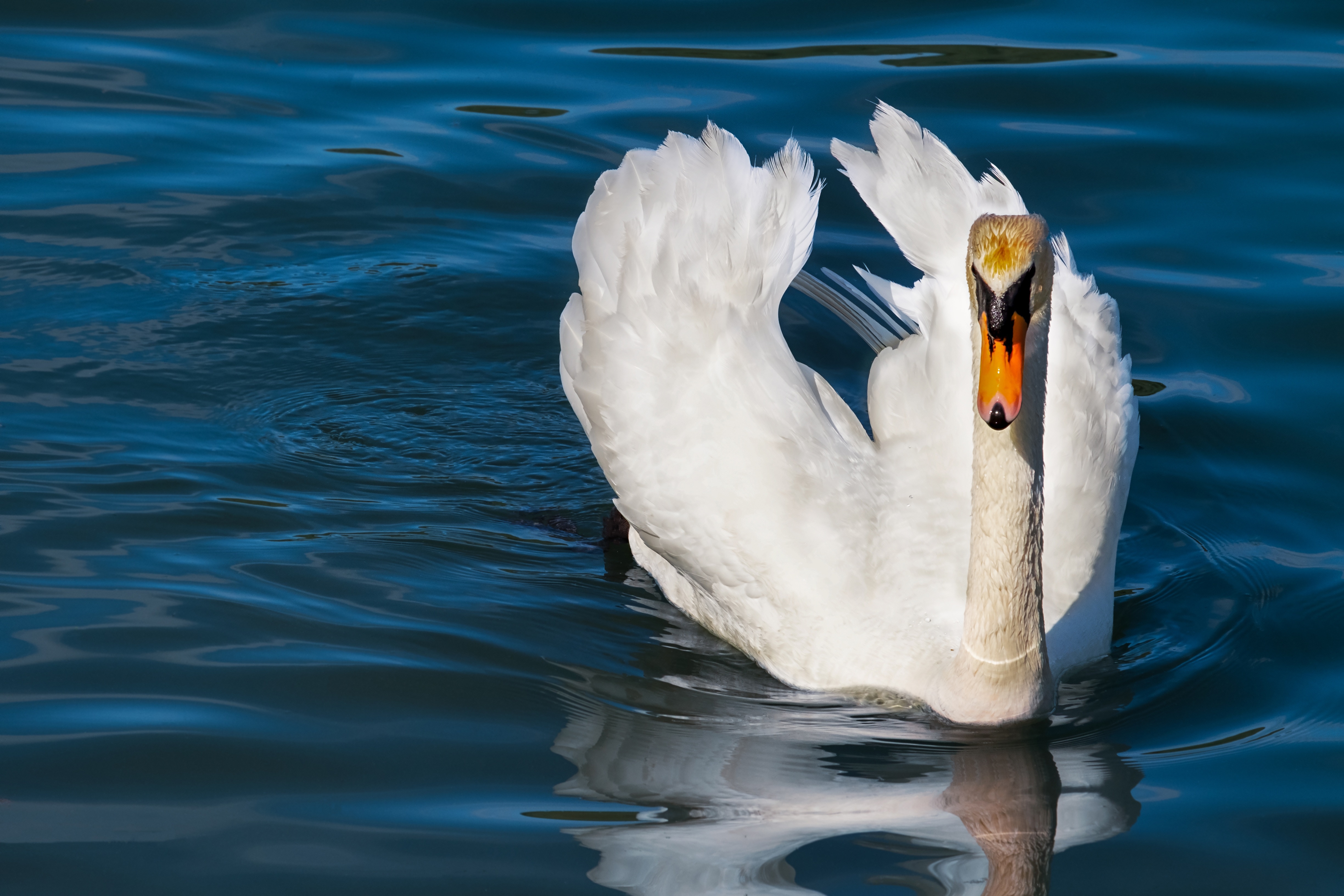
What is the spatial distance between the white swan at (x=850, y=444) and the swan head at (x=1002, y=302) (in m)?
0.34

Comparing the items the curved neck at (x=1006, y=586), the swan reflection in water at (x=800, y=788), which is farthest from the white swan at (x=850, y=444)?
the swan reflection in water at (x=800, y=788)

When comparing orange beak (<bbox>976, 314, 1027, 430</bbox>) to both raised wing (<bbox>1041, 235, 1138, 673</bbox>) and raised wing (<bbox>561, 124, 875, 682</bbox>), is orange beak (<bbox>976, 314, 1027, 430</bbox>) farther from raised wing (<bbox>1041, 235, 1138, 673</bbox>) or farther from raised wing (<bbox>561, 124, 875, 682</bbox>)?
raised wing (<bbox>561, 124, 875, 682</bbox>)

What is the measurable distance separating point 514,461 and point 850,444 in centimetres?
180

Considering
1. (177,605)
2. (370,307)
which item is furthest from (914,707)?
(370,307)

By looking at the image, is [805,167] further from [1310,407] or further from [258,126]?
[258,126]

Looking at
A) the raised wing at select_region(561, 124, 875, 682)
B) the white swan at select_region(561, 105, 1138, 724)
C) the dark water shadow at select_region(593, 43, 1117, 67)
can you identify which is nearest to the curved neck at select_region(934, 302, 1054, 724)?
the white swan at select_region(561, 105, 1138, 724)

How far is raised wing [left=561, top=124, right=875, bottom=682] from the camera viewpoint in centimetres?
567

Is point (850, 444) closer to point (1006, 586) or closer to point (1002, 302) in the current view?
point (1006, 586)

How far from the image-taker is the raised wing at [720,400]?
5672 mm

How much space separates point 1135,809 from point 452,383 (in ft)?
13.4

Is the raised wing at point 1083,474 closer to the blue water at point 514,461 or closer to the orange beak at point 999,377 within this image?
the blue water at point 514,461

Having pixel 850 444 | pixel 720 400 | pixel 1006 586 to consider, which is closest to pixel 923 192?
pixel 850 444

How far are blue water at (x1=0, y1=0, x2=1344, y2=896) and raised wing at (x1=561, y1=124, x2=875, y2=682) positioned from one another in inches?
14.6

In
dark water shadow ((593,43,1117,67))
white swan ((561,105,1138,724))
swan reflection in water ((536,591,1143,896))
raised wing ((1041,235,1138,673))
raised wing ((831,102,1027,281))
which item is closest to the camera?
swan reflection in water ((536,591,1143,896))
